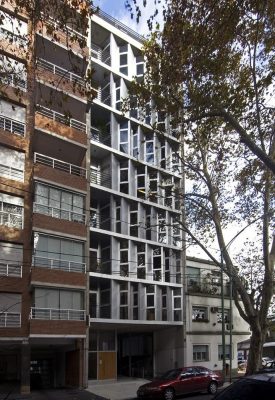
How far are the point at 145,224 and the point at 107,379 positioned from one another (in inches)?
416

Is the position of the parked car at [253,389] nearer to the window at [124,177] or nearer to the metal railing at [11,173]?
the metal railing at [11,173]

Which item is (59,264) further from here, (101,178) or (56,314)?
(101,178)

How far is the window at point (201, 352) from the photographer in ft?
137

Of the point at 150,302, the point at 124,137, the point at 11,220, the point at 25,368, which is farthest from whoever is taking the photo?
the point at 124,137

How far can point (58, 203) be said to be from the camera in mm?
32625

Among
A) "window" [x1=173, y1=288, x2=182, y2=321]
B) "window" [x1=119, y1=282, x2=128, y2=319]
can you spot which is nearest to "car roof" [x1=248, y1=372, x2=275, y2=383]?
"window" [x1=119, y1=282, x2=128, y2=319]

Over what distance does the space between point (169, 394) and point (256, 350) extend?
5374 millimetres

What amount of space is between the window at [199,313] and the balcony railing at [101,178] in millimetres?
12053

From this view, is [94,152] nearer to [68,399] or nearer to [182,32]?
[68,399]

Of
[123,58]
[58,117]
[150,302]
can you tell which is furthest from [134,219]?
[123,58]

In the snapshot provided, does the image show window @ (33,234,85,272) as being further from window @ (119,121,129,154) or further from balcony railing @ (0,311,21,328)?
window @ (119,121,129,154)

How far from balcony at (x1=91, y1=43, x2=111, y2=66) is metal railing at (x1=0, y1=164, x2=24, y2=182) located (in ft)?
39.0

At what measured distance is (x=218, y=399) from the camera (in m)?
7.45

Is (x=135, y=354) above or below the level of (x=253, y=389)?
below
